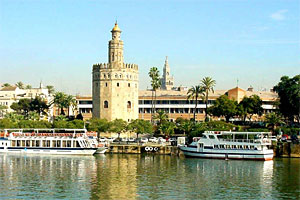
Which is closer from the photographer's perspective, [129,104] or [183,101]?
[129,104]

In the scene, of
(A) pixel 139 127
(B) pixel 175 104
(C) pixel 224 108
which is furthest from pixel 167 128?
(B) pixel 175 104

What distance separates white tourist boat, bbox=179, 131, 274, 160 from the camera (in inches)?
3022

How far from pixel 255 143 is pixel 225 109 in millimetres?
33872

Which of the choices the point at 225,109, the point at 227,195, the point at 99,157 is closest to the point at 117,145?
the point at 99,157

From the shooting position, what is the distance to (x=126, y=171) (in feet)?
208

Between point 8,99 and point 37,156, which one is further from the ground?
point 8,99

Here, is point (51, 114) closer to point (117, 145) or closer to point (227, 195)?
point (117, 145)

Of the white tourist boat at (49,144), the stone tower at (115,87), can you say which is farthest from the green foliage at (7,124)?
the stone tower at (115,87)

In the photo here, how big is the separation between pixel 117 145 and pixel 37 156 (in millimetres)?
13474

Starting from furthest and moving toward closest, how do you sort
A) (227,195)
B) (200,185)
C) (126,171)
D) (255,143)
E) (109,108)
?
(109,108)
(255,143)
(126,171)
(200,185)
(227,195)

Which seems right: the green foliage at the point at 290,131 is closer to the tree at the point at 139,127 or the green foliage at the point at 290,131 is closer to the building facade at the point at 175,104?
the tree at the point at 139,127

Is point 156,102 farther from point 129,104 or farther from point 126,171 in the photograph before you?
point 126,171

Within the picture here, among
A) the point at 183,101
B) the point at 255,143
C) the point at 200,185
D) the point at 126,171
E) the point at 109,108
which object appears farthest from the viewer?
the point at 183,101

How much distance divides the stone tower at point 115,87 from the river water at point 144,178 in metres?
31.0
